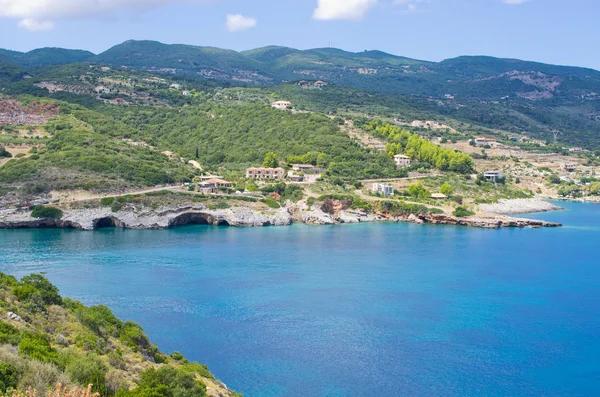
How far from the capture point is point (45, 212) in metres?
49.3

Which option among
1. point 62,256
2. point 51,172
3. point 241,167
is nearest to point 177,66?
point 241,167

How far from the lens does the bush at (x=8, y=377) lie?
479 inches

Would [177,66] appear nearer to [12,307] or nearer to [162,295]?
[162,295]

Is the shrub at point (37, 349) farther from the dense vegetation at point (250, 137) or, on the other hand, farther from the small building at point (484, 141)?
the small building at point (484, 141)

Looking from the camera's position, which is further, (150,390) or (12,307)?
(12,307)

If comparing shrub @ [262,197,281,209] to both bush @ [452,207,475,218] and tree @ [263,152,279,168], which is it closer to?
tree @ [263,152,279,168]

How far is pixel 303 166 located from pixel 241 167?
23.8ft

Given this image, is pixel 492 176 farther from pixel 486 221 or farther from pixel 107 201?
pixel 107 201

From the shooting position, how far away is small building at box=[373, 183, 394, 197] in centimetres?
6175

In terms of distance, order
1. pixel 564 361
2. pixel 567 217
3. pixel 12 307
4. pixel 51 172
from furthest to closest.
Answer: pixel 567 217 < pixel 51 172 < pixel 564 361 < pixel 12 307

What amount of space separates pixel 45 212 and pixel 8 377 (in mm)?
39286

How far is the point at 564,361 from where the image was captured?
965 inches

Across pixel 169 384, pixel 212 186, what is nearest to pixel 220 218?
pixel 212 186

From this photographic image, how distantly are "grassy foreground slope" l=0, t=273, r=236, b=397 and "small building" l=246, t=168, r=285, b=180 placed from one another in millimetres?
41878
